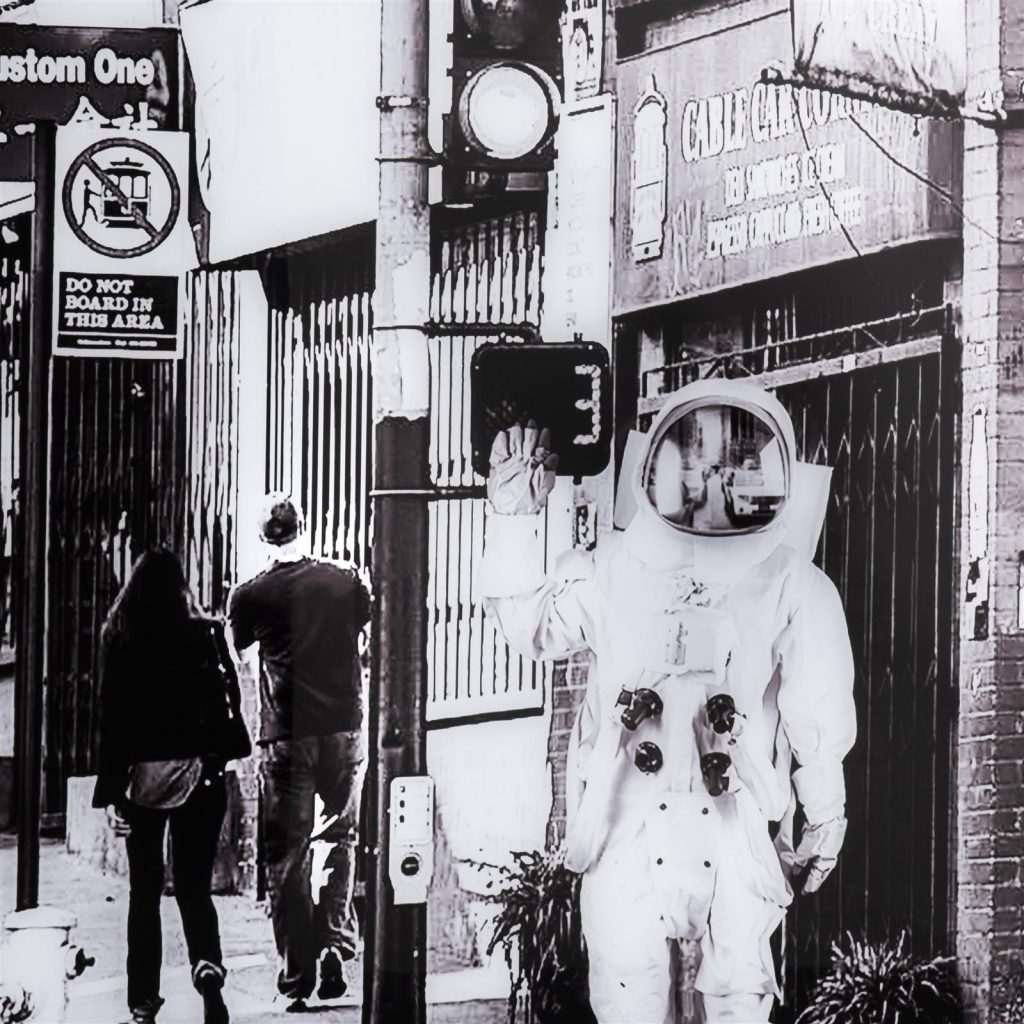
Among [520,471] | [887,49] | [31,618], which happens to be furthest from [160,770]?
[887,49]

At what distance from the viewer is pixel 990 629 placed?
3.37 m

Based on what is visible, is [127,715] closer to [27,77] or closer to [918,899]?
[27,77]

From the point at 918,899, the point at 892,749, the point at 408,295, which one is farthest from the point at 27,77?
the point at 918,899

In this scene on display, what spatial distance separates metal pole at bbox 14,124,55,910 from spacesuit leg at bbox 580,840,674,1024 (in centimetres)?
113

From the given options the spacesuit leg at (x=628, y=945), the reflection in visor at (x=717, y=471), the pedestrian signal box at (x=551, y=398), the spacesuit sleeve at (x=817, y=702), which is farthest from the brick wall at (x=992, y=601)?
the pedestrian signal box at (x=551, y=398)

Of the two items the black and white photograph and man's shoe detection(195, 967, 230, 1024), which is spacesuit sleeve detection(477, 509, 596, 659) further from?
man's shoe detection(195, 967, 230, 1024)

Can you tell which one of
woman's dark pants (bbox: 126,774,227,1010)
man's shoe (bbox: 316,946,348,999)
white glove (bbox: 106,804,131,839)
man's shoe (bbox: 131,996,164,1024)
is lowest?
man's shoe (bbox: 131,996,164,1024)

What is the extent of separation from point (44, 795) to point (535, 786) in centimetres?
98

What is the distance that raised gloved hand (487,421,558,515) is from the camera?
327 centimetres

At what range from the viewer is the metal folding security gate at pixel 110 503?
10.6 feet

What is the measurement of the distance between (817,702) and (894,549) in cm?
37

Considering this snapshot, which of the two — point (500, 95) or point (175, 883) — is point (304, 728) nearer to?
point (175, 883)

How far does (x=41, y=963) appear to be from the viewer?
3217mm

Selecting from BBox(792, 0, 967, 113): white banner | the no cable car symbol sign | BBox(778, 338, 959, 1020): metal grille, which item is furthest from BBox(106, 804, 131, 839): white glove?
BBox(792, 0, 967, 113): white banner
